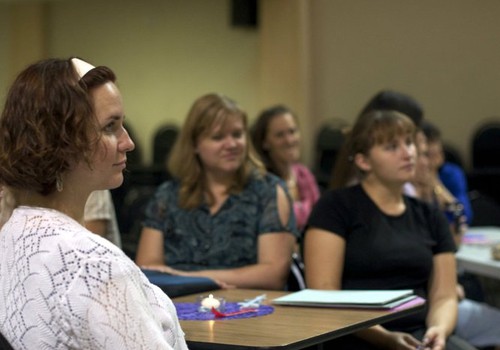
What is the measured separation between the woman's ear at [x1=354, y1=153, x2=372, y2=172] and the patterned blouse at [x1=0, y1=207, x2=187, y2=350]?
1.70 metres

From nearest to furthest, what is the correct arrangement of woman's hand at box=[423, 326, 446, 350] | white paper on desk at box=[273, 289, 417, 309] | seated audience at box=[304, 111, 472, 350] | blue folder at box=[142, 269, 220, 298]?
white paper on desk at box=[273, 289, 417, 309] → blue folder at box=[142, 269, 220, 298] → woman's hand at box=[423, 326, 446, 350] → seated audience at box=[304, 111, 472, 350]

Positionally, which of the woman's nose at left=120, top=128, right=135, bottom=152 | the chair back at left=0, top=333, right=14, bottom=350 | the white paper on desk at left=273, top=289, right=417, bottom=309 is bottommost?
the white paper on desk at left=273, top=289, right=417, bottom=309

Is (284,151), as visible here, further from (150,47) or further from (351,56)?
(150,47)

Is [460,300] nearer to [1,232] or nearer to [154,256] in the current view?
[154,256]

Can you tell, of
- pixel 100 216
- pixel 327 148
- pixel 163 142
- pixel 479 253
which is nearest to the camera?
pixel 100 216

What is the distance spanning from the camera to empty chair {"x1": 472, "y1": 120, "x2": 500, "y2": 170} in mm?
8508

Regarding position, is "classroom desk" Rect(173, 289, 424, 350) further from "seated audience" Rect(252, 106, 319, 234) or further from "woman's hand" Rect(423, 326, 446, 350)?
"seated audience" Rect(252, 106, 319, 234)

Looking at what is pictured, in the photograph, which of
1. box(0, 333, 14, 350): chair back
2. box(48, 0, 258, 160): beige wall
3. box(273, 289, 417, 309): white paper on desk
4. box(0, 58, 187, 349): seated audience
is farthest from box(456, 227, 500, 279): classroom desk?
box(48, 0, 258, 160): beige wall

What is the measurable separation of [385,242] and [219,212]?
717mm

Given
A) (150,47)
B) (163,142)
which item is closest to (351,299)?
(163,142)

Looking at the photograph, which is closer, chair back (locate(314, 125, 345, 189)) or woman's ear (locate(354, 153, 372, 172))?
woman's ear (locate(354, 153, 372, 172))

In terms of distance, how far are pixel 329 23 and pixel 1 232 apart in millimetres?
7750

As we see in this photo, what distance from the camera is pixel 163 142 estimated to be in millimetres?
9711

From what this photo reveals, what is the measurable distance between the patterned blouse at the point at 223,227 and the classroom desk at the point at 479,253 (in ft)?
2.75
